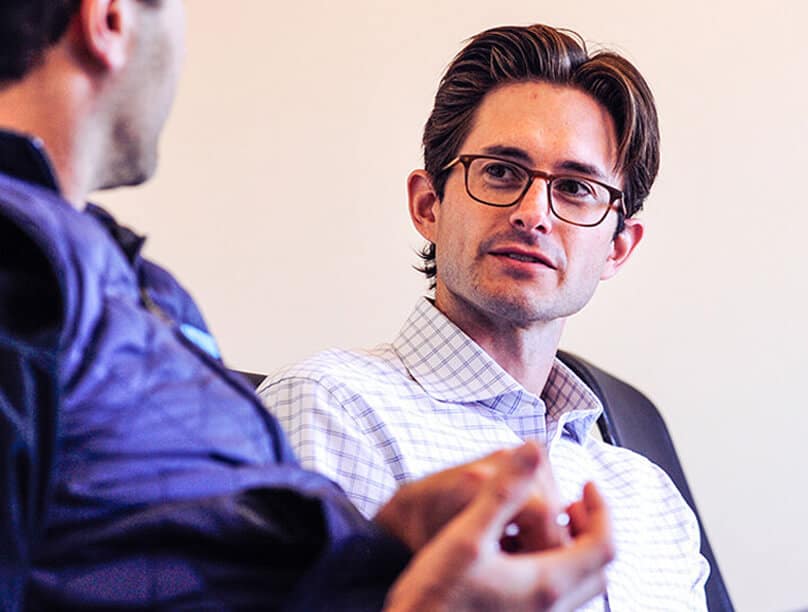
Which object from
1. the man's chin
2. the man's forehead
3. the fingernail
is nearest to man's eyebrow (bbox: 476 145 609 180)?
the man's forehead

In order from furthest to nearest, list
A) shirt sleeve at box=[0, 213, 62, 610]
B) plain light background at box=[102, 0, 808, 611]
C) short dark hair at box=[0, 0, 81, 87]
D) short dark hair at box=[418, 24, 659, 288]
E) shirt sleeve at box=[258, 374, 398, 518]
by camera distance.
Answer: plain light background at box=[102, 0, 808, 611] → short dark hair at box=[418, 24, 659, 288] → shirt sleeve at box=[258, 374, 398, 518] → short dark hair at box=[0, 0, 81, 87] → shirt sleeve at box=[0, 213, 62, 610]

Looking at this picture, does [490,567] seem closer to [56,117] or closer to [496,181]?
[56,117]

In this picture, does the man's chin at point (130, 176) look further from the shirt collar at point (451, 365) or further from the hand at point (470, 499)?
the shirt collar at point (451, 365)

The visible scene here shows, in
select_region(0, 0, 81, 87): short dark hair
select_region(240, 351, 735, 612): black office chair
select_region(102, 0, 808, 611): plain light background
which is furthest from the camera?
select_region(102, 0, 808, 611): plain light background

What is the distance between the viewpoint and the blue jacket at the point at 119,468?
482mm

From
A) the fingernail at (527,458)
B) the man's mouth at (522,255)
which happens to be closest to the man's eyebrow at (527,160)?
the man's mouth at (522,255)

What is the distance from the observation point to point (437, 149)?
153 cm

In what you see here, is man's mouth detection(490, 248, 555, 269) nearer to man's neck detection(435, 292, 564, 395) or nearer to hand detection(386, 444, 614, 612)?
man's neck detection(435, 292, 564, 395)

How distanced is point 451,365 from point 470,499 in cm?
78

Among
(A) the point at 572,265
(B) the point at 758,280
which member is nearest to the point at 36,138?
(A) the point at 572,265

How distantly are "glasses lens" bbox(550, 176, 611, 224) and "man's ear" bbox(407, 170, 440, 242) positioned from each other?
8.0 inches

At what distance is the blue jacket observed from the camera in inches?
19.0

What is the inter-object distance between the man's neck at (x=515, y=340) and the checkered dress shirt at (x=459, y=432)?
0.13 feet

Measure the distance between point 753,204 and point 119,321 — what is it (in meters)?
1.72
